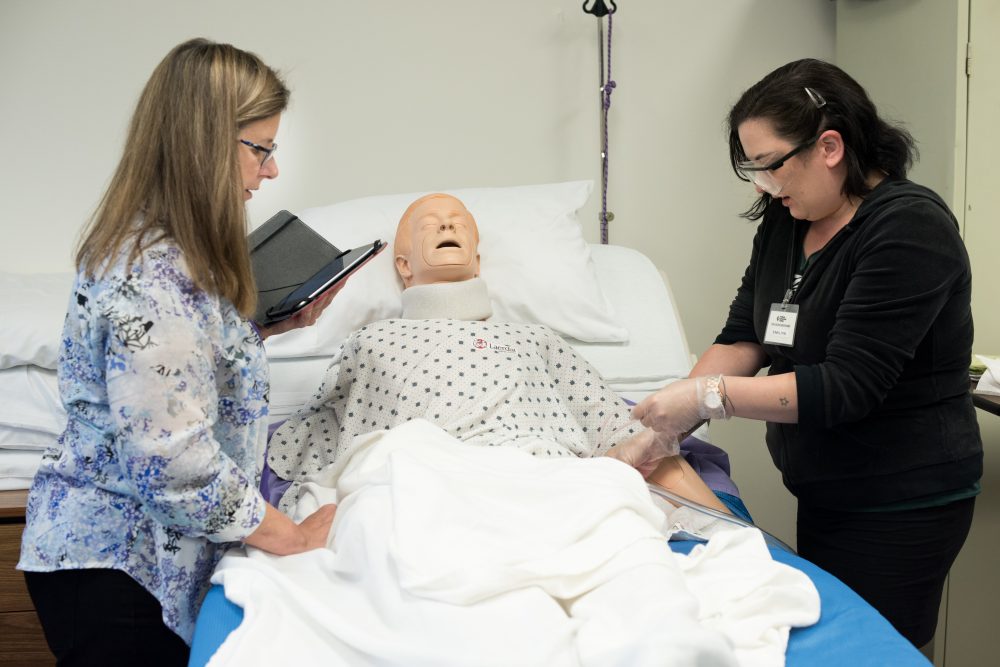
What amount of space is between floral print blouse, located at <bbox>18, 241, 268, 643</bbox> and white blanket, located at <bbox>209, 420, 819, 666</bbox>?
0.10 meters

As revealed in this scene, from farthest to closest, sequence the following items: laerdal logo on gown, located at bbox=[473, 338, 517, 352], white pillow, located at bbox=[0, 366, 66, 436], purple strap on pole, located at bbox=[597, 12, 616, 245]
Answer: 1. purple strap on pole, located at bbox=[597, 12, 616, 245]
2. white pillow, located at bbox=[0, 366, 66, 436]
3. laerdal logo on gown, located at bbox=[473, 338, 517, 352]

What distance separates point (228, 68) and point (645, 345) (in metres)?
1.45

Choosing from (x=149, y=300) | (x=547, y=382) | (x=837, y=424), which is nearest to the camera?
(x=149, y=300)

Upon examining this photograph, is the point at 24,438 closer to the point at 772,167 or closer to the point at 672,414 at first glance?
the point at 672,414

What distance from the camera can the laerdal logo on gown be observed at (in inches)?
73.0

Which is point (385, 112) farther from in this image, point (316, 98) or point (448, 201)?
point (448, 201)

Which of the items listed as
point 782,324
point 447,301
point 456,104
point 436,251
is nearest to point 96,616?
point 447,301

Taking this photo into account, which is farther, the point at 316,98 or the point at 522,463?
the point at 316,98

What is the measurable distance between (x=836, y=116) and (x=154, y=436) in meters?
1.25

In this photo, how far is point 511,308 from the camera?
233 centimetres

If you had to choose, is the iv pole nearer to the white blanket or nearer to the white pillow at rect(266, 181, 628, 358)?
the white pillow at rect(266, 181, 628, 358)

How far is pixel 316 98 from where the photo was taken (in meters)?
2.76

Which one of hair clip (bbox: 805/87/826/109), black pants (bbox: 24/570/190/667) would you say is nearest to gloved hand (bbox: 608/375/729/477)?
hair clip (bbox: 805/87/826/109)

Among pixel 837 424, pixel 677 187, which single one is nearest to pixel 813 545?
pixel 837 424
